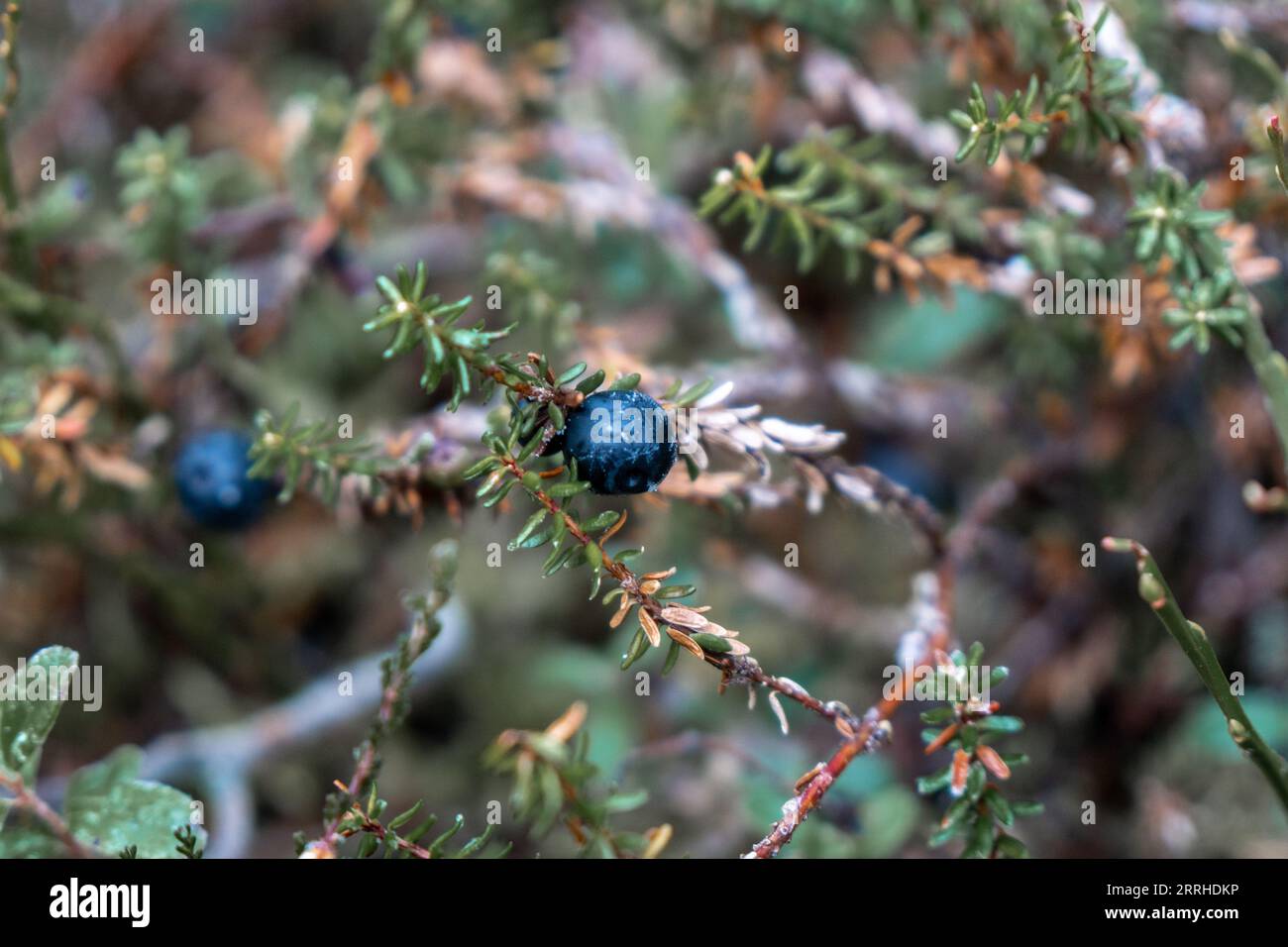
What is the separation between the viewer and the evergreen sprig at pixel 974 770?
1142 millimetres

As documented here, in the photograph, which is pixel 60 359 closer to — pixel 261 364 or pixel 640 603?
pixel 261 364

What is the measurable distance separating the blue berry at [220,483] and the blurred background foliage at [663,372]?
10cm

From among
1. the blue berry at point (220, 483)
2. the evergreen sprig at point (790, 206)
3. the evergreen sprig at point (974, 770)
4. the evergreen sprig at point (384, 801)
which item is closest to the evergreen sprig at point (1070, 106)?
the evergreen sprig at point (790, 206)

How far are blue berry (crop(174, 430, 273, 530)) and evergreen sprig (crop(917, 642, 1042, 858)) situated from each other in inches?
47.6

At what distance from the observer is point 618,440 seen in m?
1.11

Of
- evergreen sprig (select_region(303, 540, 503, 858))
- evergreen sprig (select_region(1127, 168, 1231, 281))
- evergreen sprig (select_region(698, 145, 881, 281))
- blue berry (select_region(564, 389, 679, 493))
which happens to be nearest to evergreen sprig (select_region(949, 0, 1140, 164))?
evergreen sprig (select_region(1127, 168, 1231, 281))

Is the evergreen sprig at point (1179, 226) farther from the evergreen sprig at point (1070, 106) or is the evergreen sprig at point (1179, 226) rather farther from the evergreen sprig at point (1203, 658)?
the evergreen sprig at point (1203, 658)

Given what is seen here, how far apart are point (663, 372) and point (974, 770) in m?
0.76

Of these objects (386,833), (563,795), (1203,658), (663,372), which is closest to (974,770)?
(1203,658)

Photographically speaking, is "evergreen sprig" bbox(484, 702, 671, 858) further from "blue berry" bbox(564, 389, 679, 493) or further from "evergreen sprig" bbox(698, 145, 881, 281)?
"evergreen sprig" bbox(698, 145, 881, 281)

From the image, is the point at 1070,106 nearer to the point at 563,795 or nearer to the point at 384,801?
the point at 563,795

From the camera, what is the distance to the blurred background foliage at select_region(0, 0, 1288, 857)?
1.81 m

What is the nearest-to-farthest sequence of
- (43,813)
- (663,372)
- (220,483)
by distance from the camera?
1. (43,813)
2. (663,372)
3. (220,483)

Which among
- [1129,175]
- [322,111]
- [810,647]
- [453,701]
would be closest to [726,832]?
[810,647]
